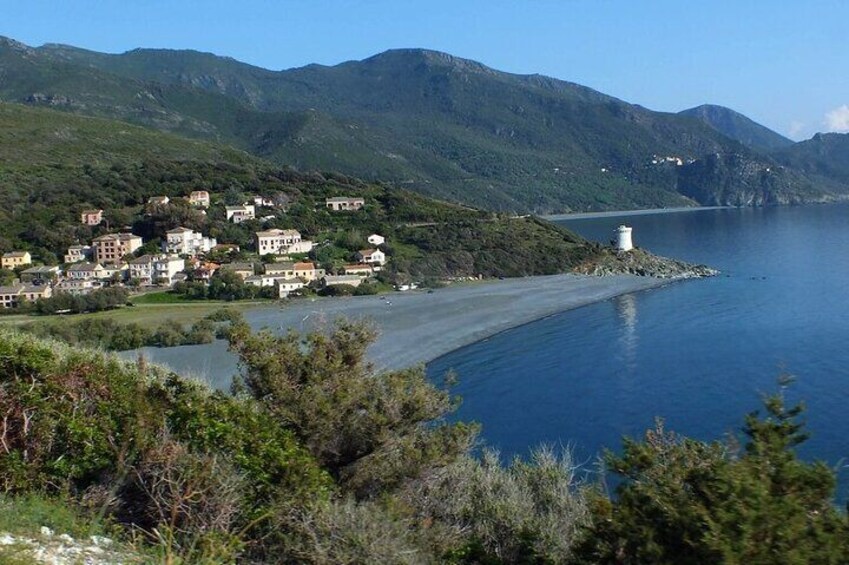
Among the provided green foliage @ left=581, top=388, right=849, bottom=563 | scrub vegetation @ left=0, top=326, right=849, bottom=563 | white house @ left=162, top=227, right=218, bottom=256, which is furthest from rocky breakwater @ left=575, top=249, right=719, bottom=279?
green foliage @ left=581, top=388, right=849, bottom=563

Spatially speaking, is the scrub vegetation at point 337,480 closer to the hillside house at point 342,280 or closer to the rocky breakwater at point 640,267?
the hillside house at point 342,280

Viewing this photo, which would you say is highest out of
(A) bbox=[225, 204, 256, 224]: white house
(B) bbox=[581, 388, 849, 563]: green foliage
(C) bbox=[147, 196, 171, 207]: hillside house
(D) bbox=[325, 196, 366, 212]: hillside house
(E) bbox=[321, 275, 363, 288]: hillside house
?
(C) bbox=[147, 196, 171, 207]: hillside house

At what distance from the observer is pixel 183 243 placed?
40.7m

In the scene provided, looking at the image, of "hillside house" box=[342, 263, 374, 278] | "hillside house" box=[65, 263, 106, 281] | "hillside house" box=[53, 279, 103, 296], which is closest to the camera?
"hillside house" box=[53, 279, 103, 296]

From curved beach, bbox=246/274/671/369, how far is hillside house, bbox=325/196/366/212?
13.2m

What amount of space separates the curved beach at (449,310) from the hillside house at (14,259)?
13551 mm

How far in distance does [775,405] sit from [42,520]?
158 inches

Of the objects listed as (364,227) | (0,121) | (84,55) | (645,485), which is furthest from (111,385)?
(84,55)

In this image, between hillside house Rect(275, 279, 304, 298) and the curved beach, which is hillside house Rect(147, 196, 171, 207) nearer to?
hillside house Rect(275, 279, 304, 298)

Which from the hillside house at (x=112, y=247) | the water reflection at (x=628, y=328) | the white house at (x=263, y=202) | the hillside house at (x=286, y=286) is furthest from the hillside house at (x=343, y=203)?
the water reflection at (x=628, y=328)

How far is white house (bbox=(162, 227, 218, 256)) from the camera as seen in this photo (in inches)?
1593

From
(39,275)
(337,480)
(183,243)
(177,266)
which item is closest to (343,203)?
(183,243)

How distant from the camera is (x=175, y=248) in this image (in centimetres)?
4044

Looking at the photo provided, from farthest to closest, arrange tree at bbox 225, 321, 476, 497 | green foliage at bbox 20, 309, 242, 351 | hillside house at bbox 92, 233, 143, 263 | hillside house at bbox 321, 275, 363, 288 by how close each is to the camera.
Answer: hillside house at bbox 92, 233, 143, 263, hillside house at bbox 321, 275, 363, 288, green foliage at bbox 20, 309, 242, 351, tree at bbox 225, 321, 476, 497
